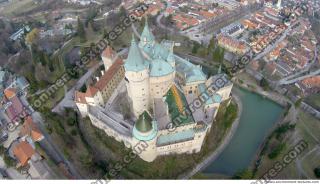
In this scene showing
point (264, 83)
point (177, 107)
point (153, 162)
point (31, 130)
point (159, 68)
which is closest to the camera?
point (159, 68)

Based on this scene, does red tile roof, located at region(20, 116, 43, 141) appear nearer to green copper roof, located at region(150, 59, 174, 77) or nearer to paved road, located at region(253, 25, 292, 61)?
green copper roof, located at region(150, 59, 174, 77)

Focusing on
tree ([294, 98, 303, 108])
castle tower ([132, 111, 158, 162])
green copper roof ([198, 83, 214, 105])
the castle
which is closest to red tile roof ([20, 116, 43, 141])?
the castle

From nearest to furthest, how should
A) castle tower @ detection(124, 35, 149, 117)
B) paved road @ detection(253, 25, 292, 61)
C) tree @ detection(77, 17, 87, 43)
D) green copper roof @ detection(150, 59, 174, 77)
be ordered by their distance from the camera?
1. castle tower @ detection(124, 35, 149, 117)
2. green copper roof @ detection(150, 59, 174, 77)
3. paved road @ detection(253, 25, 292, 61)
4. tree @ detection(77, 17, 87, 43)

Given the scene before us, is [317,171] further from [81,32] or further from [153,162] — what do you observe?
[81,32]

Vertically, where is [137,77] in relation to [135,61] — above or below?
below

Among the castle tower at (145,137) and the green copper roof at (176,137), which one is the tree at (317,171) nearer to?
the green copper roof at (176,137)

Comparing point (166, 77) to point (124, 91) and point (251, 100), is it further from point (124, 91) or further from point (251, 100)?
point (251, 100)

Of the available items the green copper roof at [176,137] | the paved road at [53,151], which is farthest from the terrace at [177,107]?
the paved road at [53,151]

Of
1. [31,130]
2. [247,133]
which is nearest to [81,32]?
[31,130]
